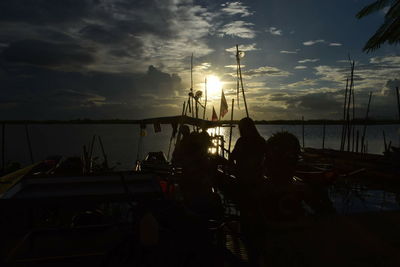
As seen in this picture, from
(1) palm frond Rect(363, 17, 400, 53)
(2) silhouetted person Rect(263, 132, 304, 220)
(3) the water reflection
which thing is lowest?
(3) the water reflection

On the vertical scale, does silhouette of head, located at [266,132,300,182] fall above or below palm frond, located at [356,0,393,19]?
below

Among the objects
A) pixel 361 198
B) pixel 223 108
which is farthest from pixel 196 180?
pixel 361 198

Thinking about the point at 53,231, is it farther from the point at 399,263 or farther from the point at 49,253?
the point at 399,263

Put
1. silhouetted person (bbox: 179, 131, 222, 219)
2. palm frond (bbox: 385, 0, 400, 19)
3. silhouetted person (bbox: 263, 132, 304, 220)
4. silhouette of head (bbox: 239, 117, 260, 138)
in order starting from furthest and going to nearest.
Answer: palm frond (bbox: 385, 0, 400, 19), silhouetted person (bbox: 263, 132, 304, 220), silhouette of head (bbox: 239, 117, 260, 138), silhouetted person (bbox: 179, 131, 222, 219)

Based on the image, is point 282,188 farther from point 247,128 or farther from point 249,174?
point 247,128

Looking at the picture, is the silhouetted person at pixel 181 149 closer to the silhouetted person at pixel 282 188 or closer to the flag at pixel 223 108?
the silhouetted person at pixel 282 188

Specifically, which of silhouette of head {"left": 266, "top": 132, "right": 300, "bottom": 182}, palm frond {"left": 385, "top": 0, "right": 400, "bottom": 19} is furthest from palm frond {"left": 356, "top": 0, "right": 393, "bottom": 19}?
silhouette of head {"left": 266, "top": 132, "right": 300, "bottom": 182}

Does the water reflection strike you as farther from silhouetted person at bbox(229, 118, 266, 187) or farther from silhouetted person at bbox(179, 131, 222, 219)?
silhouetted person at bbox(179, 131, 222, 219)

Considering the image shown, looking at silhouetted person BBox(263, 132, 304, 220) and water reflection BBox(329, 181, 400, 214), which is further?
water reflection BBox(329, 181, 400, 214)

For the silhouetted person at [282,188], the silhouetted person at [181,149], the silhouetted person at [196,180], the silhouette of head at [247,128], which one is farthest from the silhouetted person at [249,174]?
the silhouetted person at [196,180]

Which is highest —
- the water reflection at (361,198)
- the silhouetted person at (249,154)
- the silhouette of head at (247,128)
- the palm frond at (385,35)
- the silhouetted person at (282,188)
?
the palm frond at (385,35)

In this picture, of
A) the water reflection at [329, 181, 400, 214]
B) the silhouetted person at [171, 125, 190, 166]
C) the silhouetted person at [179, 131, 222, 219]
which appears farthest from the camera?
the water reflection at [329, 181, 400, 214]

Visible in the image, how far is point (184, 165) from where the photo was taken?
17.7 ft

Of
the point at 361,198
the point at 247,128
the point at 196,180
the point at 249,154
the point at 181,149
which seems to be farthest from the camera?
the point at 361,198
